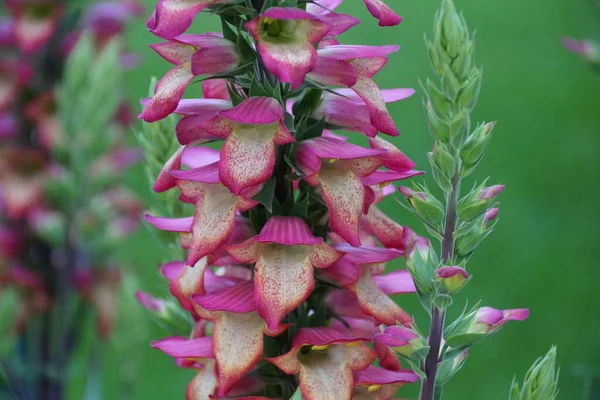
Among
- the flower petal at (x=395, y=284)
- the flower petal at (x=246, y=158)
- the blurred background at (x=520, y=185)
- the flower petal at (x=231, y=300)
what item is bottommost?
the blurred background at (x=520, y=185)

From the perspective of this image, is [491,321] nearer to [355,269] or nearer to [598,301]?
[355,269]

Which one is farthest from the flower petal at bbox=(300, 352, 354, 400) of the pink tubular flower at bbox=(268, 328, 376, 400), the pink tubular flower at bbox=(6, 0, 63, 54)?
the pink tubular flower at bbox=(6, 0, 63, 54)

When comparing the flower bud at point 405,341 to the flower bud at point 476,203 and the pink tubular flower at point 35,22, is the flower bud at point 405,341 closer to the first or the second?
the flower bud at point 476,203

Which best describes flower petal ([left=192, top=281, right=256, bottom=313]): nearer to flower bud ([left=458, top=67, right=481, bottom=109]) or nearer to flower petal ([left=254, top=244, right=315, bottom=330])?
flower petal ([left=254, top=244, right=315, bottom=330])

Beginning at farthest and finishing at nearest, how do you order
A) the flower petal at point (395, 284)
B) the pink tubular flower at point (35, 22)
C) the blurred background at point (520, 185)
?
the blurred background at point (520, 185), the pink tubular flower at point (35, 22), the flower petal at point (395, 284)

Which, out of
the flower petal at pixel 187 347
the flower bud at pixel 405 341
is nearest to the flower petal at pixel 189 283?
the flower petal at pixel 187 347

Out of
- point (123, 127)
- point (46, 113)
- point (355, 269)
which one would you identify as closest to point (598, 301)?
point (123, 127)
